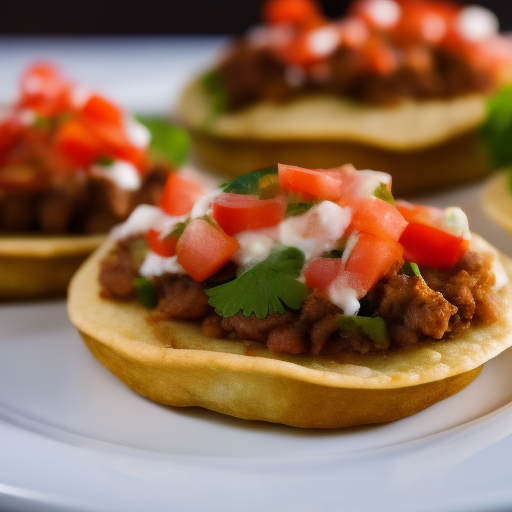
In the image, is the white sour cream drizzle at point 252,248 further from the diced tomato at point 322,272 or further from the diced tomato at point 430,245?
the diced tomato at point 430,245

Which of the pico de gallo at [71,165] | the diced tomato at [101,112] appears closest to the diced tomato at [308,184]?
the pico de gallo at [71,165]

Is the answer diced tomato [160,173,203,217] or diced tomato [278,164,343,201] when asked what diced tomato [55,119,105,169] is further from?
diced tomato [278,164,343,201]

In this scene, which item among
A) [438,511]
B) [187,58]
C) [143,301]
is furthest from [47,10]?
[438,511]

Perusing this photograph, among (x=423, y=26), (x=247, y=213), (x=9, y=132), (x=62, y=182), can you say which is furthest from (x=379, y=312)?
(x=423, y=26)

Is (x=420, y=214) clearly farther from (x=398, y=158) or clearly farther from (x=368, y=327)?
(x=398, y=158)

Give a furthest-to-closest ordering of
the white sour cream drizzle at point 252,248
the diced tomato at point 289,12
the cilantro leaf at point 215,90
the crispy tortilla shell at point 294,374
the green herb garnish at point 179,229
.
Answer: the diced tomato at point 289,12 < the cilantro leaf at point 215,90 < the green herb garnish at point 179,229 < the white sour cream drizzle at point 252,248 < the crispy tortilla shell at point 294,374

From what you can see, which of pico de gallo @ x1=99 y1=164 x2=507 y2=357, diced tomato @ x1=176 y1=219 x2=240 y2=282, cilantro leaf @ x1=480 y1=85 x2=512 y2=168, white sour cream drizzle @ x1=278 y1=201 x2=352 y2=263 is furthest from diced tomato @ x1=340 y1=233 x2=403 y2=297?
cilantro leaf @ x1=480 y1=85 x2=512 y2=168

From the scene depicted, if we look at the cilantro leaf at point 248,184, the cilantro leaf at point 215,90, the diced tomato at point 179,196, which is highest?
the cilantro leaf at point 248,184
